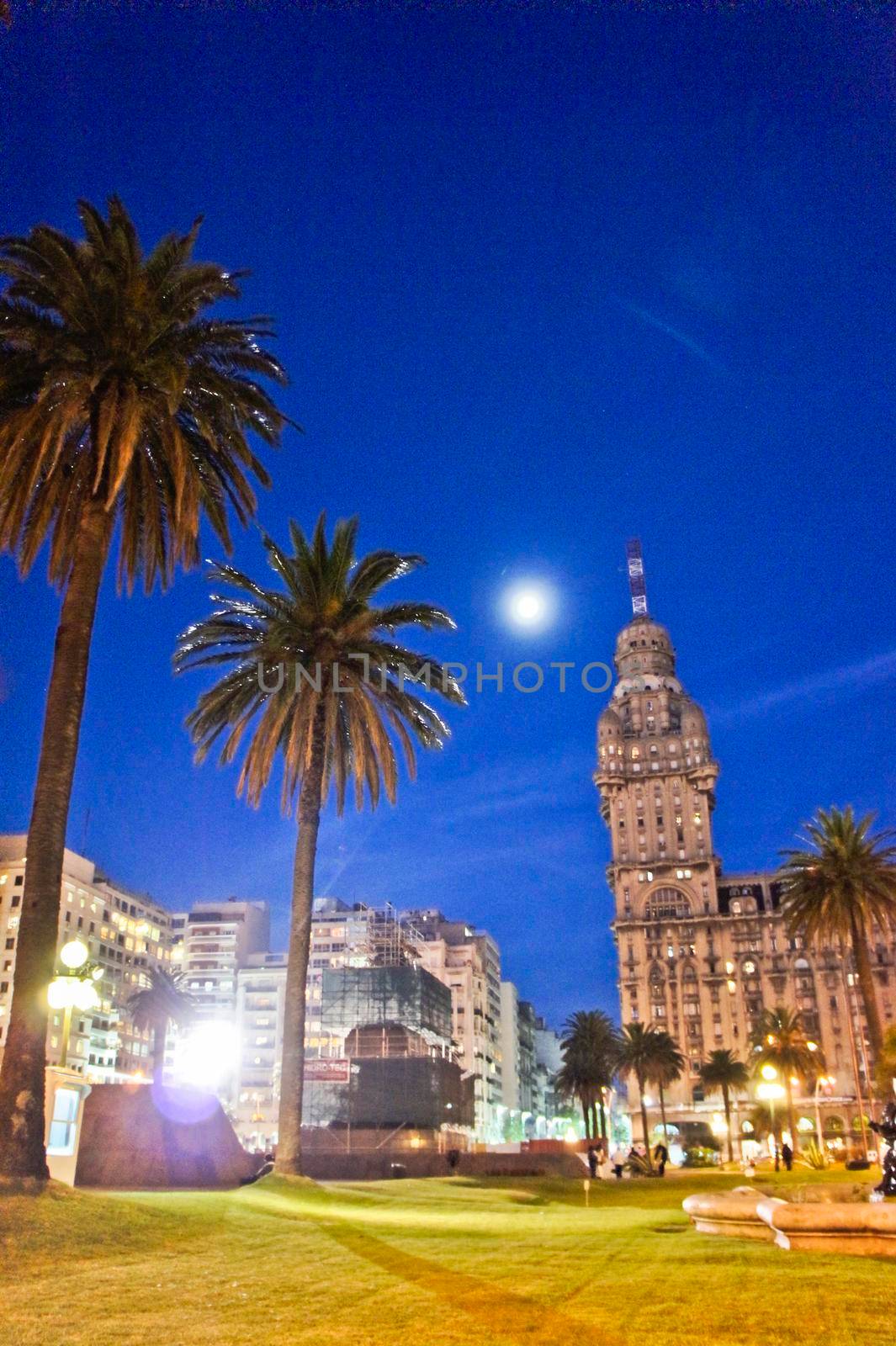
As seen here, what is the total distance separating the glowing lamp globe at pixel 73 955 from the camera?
17828 millimetres

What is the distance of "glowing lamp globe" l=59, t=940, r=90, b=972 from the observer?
17828 millimetres

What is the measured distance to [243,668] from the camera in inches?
1292

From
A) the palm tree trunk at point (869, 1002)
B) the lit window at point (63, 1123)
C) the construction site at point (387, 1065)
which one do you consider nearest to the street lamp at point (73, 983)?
the lit window at point (63, 1123)

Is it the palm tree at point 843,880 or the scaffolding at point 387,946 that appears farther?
the scaffolding at point 387,946

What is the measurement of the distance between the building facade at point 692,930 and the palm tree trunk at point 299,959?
126 m

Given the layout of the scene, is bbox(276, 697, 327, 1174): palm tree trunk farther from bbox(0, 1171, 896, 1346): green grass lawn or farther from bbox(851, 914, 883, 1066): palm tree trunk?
bbox(851, 914, 883, 1066): palm tree trunk

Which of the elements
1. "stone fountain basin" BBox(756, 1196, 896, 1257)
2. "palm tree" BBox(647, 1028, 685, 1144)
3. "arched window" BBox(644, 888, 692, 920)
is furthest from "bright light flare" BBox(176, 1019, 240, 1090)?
"stone fountain basin" BBox(756, 1196, 896, 1257)

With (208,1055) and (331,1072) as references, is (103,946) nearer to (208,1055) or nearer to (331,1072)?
(208,1055)

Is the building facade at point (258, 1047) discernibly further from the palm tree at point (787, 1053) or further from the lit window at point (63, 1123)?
the lit window at point (63, 1123)

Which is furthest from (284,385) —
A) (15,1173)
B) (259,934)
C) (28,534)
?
(259,934)

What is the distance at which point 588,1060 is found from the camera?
9931cm

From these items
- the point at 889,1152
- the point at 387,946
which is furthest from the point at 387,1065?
the point at 889,1152

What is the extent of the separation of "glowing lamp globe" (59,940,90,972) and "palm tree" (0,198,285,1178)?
301 mm

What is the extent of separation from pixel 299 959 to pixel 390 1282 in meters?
19.2
